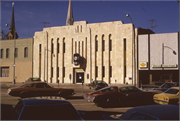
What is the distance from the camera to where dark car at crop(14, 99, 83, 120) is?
218 inches

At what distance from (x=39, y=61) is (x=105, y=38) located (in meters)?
17.5

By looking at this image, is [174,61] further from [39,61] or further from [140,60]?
[39,61]

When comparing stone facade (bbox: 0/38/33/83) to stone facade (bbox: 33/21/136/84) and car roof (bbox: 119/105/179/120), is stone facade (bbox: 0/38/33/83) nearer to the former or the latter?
stone facade (bbox: 33/21/136/84)

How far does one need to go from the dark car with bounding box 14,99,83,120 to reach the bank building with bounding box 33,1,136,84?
112 ft

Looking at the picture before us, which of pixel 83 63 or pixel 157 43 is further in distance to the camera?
pixel 83 63

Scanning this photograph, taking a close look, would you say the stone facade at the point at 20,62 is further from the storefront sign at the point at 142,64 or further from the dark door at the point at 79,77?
the storefront sign at the point at 142,64

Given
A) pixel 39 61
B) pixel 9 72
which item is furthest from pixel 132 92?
pixel 9 72

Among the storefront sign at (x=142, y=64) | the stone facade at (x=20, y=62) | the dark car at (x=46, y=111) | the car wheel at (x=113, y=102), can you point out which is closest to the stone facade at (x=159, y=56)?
the storefront sign at (x=142, y=64)

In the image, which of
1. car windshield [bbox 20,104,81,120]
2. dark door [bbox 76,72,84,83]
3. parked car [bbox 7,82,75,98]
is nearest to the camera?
car windshield [bbox 20,104,81,120]

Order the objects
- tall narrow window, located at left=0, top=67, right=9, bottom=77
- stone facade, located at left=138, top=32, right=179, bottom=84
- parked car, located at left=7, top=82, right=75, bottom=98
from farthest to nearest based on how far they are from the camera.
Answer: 1. tall narrow window, located at left=0, top=67, right=9, bottom=77
2. stone facade, located at left=138, top=32, right=179, bottom=84
3. parked car, located at left=7, top=82, right=75, bottom=98

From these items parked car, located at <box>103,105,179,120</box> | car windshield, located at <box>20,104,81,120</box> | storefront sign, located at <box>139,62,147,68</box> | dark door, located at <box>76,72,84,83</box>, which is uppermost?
storefront sign, located at <box>139,62,147,68</box>

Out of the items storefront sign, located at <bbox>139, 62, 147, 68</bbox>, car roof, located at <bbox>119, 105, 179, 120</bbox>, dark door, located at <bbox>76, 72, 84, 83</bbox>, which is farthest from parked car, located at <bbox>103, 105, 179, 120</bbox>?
dark door, located at <bbox>76, 72, 84, 83</bbox>

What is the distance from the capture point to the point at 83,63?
1757 inches

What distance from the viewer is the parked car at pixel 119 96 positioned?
46.1 feet
